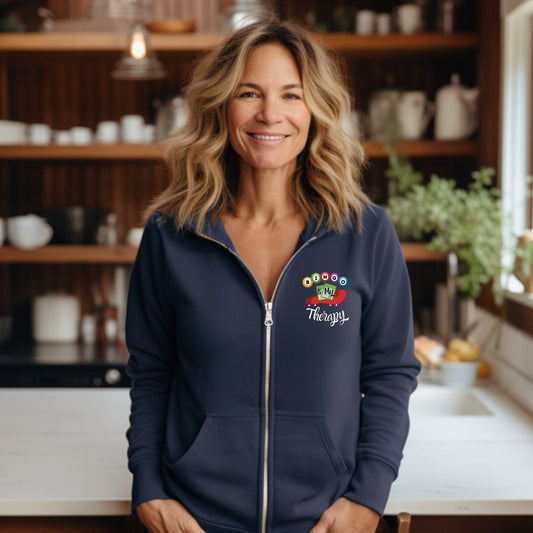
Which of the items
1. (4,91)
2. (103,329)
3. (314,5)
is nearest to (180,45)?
(314,5)

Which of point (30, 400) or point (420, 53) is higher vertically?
point (420, 53)

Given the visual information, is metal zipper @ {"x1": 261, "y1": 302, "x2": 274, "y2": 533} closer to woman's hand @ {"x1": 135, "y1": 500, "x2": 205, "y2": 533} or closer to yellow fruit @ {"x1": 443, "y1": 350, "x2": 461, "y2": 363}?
woman's hand @ {"x1": 135, "y1": 500, "x2": 205, "y2": 533}

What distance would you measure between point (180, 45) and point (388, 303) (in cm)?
227

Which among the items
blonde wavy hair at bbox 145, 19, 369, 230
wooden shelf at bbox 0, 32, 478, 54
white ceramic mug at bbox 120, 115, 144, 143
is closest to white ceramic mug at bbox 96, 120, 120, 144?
white ceramic mug at bbox 120, 115, 144, 143

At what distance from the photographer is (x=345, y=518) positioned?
49.1 inches

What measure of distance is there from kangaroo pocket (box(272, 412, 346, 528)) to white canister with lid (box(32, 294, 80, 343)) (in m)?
2.51

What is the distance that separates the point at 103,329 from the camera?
145 inches

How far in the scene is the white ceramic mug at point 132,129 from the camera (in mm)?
3348

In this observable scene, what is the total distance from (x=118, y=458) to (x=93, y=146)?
1959 mm

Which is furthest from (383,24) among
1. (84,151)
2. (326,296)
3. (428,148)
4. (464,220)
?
(326,296)

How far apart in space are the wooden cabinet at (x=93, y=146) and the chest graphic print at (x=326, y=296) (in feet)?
6.73

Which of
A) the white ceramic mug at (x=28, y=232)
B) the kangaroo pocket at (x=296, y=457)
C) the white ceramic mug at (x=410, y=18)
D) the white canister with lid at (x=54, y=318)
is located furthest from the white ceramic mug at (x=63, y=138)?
the kangaroo pocket at (x=296, y=457)

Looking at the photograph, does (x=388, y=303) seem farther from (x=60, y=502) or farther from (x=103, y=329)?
(x=103, y=329)

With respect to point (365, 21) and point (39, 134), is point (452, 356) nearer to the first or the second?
point (365, 21)
